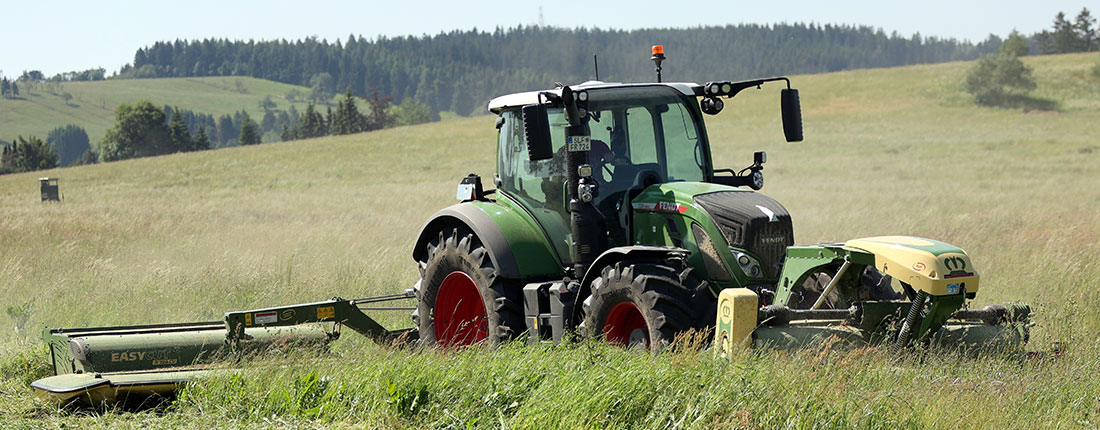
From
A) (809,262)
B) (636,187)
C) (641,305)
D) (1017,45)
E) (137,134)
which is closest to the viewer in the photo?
(809,262)

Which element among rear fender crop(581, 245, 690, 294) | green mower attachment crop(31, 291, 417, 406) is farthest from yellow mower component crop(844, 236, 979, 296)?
green mower attachment crop(31, 291, 417, 406)

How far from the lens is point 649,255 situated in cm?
636

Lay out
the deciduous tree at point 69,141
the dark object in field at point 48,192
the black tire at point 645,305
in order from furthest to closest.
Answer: the deciduous tree at point 69,141 → the dark object in field at point 48,192 → the black tire at point 645,305

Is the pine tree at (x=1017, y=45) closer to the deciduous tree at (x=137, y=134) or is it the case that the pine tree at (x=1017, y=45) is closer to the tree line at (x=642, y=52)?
the tree line at (x=642, y=52)

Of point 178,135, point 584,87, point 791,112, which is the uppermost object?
point 584,87

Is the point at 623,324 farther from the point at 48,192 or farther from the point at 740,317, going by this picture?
the point at 48,192

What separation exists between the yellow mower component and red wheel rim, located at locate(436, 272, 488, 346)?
3378 mm

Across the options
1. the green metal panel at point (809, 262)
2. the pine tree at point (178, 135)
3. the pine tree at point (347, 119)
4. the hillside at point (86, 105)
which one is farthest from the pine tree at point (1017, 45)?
the hillside at point (86, 105)

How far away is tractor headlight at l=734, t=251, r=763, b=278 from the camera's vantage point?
6.24 m

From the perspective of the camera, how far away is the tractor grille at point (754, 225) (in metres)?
6.22

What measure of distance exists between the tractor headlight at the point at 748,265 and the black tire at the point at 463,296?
67.9 inches

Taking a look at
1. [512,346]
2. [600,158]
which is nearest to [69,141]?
[600,158]

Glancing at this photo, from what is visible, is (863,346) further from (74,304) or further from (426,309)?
(74,304)

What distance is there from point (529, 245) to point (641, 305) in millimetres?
1594
